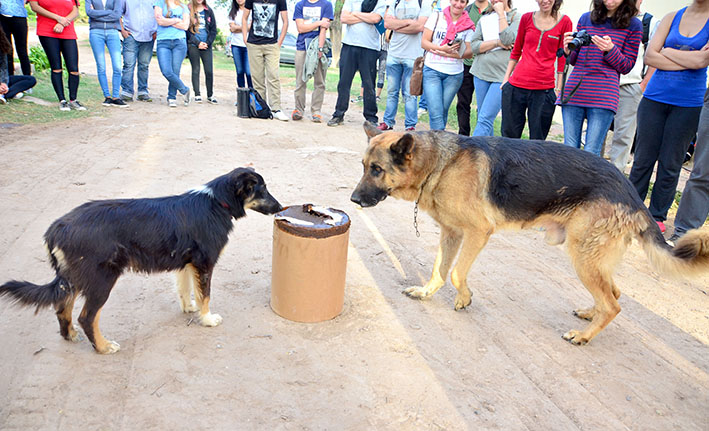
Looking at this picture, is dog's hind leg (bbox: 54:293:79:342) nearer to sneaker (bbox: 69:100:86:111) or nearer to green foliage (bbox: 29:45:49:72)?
sneaker (bbox: 69:100:86:111)

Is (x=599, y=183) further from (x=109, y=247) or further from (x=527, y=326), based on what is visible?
(x=109, y=247)

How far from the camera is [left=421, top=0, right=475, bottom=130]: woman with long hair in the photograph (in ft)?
28.0

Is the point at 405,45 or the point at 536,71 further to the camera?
the point at 405,45

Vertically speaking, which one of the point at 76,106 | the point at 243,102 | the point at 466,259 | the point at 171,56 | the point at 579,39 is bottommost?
the point at 76,106

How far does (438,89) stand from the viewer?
8.93 meters

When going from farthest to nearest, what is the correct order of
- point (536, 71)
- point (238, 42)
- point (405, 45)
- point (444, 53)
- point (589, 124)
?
1. point (238, 42)
2. point (405, 45)
3. point (444, 53)
4. point (536, 71)
5. point (589, 124)

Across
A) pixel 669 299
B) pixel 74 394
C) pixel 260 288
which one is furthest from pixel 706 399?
pixel 74 394

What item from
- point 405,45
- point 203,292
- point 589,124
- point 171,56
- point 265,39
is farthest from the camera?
point 171,56

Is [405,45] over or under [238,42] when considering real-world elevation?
over

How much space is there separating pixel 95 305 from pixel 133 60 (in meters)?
11.3

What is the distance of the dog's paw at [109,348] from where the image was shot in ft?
10.6

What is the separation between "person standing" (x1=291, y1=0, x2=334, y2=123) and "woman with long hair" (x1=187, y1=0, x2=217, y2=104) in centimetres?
304

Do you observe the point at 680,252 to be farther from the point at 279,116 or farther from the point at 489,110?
the point at 279,116

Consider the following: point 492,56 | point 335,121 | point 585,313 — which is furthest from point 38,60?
point 585,313
